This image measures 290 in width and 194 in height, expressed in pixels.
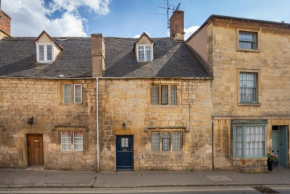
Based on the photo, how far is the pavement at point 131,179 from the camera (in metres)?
9.54

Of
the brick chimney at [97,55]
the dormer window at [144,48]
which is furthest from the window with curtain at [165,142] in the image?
the brick chimney at [97,55]

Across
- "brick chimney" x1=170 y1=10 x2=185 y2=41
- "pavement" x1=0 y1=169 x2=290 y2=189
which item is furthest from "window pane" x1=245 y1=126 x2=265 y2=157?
"brick chimney" x1=170 y1=10 x2=185 y2=41

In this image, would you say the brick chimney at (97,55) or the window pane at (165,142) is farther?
the window pane at (165,142)

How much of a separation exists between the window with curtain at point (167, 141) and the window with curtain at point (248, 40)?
7.56 meters

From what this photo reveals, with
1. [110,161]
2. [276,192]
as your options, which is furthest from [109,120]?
[276,192]

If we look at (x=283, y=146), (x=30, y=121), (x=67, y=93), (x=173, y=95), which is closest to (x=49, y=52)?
(x=67, y=93)

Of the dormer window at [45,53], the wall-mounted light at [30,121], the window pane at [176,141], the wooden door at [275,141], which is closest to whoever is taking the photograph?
the wall-mounted light at [30,121]

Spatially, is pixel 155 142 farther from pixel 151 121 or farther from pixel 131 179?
pixel 131 179

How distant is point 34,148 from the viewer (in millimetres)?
11984

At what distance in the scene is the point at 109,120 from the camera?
11.8 metres

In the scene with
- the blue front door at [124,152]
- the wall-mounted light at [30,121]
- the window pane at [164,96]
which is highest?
the window pane at [164,96]

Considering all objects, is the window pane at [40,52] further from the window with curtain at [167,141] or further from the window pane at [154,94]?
the window with curtain at [167,141]

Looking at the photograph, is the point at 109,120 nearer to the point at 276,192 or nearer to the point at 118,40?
the point at 118,40

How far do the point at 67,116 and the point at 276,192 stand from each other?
12.2 m
